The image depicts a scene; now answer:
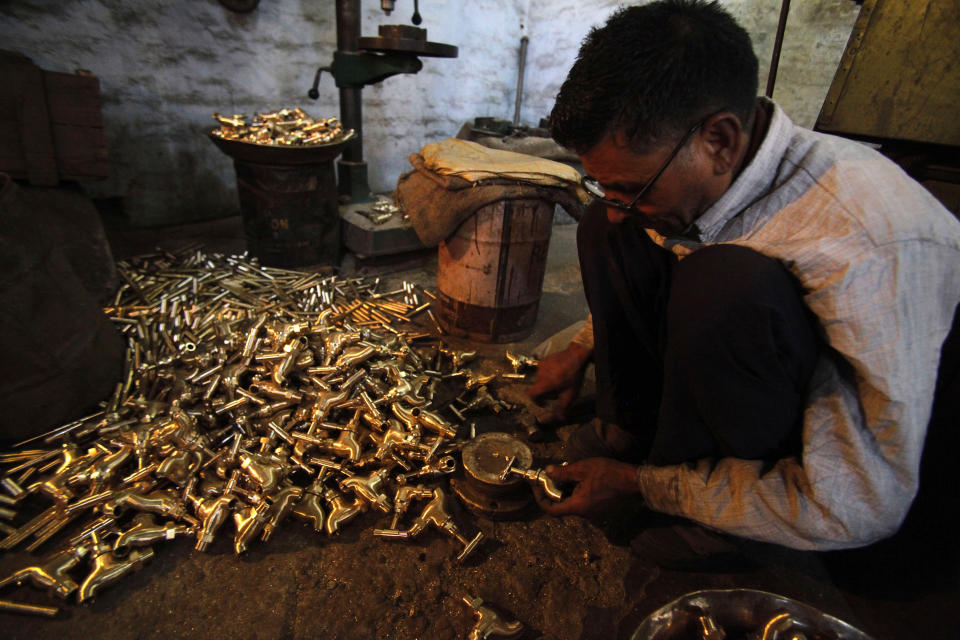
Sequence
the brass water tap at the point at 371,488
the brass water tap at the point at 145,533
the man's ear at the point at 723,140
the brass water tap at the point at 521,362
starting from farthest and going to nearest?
the brass water tap at the point at 521,362 → the brass water tap at the point at 371,488 → the brass water tap at the point at 145,533 → the man's ear at the point at 723,140

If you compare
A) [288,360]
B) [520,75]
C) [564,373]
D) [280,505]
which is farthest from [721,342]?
[520,75]

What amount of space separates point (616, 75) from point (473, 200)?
70.8 inches

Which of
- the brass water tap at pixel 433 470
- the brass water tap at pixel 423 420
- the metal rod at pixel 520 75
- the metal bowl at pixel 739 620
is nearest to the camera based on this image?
the metal bowl at pixel 739 620

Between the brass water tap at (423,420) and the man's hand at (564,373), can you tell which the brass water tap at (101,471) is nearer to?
the brass water tap at (423,420)

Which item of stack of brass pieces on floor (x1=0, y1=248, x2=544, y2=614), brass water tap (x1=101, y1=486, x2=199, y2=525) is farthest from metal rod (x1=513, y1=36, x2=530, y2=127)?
brass water tap (x1=101, y1=486, x2=199, y2=525)

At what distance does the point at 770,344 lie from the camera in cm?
131

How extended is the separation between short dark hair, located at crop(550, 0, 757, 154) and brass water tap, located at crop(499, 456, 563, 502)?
131 centimetres

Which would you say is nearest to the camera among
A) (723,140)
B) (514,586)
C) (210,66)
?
(723,140)

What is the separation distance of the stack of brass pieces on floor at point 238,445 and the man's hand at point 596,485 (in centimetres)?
42

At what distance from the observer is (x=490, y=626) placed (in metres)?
1.66

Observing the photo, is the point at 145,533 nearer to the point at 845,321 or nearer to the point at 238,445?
the point at 238,445

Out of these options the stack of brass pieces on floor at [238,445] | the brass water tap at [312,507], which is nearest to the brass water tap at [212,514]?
the stack of brass pieces on floor at [238,445]

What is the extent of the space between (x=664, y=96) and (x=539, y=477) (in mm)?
1454

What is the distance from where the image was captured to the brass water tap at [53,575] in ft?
5.61
